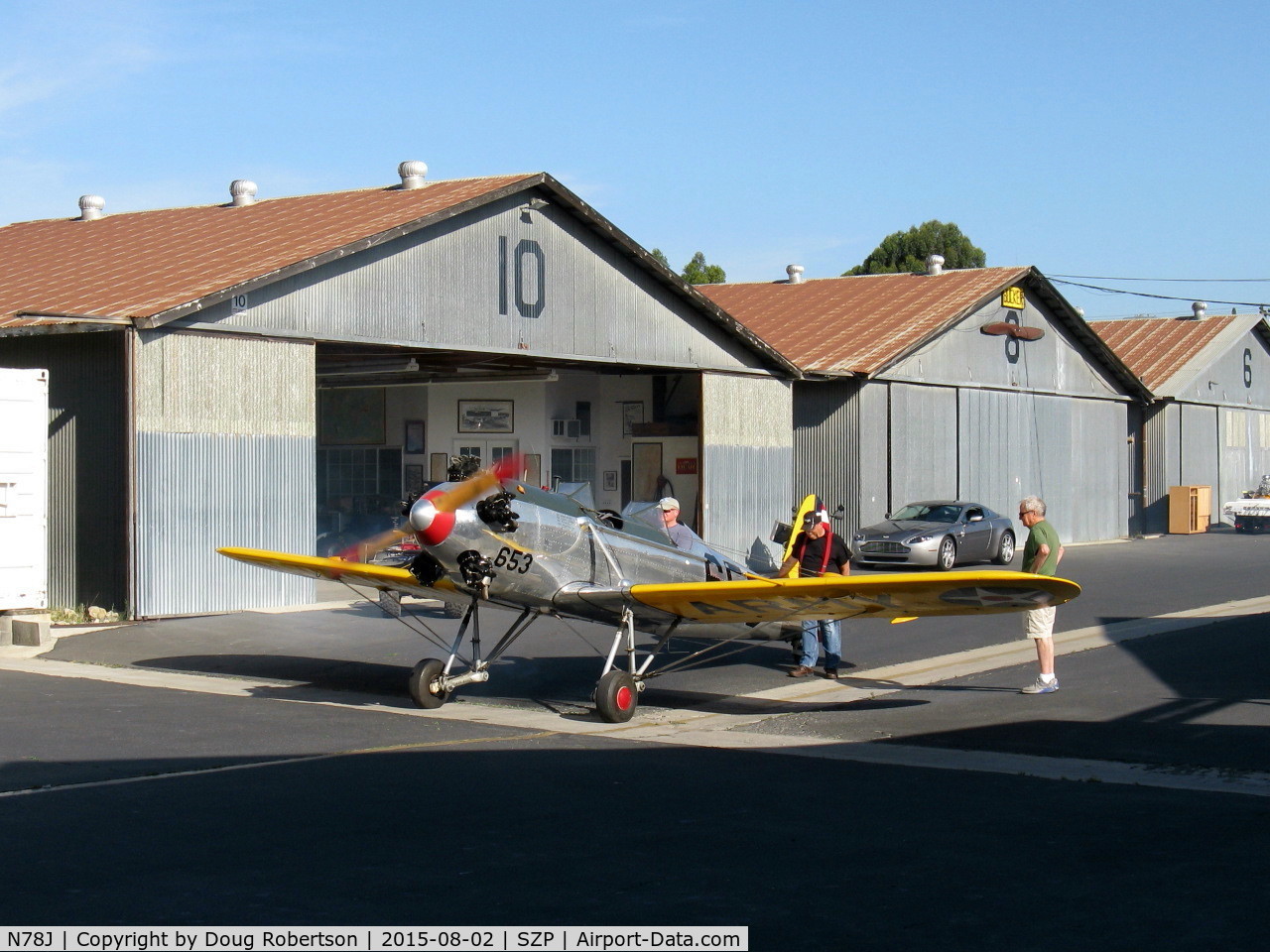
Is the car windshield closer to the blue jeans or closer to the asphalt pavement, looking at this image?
the asphalt pavement

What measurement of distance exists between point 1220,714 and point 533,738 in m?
5.75

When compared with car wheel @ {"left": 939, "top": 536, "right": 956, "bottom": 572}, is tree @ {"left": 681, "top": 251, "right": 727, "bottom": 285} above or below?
above

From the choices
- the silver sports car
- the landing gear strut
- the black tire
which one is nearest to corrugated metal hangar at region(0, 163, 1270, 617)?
the silver sports car

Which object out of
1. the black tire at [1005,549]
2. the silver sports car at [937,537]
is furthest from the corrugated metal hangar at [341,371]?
the black tire at [1005,549]

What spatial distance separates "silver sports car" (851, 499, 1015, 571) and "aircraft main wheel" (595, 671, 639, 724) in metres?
16.7

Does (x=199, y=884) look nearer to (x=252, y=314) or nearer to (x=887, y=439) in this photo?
(x=252, y=314)

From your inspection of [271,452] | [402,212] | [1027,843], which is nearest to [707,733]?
[1027,843]

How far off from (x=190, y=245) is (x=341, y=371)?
22.1 feet

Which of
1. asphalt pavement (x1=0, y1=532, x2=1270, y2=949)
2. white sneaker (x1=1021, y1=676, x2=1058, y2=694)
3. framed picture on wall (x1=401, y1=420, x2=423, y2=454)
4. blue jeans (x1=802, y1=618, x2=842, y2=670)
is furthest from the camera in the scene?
framed picture on wall (x1=401, y1=420, x2=423, y2=454)

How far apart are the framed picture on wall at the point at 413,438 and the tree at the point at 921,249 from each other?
53.4 meters

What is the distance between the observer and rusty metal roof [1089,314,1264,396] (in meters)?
45.8

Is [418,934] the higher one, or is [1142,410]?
[1142,410]

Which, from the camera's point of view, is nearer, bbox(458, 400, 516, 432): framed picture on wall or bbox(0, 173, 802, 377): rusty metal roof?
bbox(0, 173, 802, 377): rusty metal roof

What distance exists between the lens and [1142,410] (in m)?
44.6
